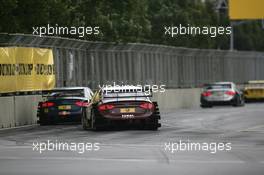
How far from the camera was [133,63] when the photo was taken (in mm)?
54844

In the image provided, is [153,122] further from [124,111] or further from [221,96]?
[221,96]

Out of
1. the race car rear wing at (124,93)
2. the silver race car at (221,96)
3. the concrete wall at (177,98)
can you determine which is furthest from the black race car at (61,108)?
the silver race car at (221,96)

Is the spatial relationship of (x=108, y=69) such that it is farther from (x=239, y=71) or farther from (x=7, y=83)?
(x=239, y=71)

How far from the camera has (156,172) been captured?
1656 centimetres

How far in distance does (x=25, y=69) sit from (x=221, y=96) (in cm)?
2032

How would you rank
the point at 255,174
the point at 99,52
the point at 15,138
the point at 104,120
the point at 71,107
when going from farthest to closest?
the point at 99,52 < the point at 71,107 < the point at 104,120 < the point at 15,138 < the point at 255,174

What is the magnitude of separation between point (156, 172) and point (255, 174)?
1.42m

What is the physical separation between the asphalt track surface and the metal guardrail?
931 centimetres

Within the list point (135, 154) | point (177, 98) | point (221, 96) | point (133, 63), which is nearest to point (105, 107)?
point (135, 154)

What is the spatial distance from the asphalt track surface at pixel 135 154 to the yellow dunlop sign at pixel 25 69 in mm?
3597

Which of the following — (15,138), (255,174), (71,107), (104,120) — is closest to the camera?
(255,174)

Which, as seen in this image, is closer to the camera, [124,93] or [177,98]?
[124,93]

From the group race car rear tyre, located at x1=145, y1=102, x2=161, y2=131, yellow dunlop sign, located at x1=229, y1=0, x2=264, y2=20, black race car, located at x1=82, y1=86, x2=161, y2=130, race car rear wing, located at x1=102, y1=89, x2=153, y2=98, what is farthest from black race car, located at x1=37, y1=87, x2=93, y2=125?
yellow dunlop sign, located at x1=229, y1=0, x2=264, y2=20

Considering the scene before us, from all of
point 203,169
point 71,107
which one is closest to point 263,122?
point 71,107
